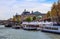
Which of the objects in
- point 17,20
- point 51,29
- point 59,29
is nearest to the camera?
point 59,29

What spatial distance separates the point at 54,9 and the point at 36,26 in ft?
52.9

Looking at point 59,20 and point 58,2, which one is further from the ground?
point 58,2

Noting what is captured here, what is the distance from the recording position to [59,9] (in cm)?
8969

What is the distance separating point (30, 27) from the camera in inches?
4055

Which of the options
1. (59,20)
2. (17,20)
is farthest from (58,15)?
(17,20)

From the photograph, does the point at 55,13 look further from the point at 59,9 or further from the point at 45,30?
the point at 45,30

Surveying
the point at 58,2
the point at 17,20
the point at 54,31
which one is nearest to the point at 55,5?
the point at 58,2

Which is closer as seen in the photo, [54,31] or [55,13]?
[54,31]

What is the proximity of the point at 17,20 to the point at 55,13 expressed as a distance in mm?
93951

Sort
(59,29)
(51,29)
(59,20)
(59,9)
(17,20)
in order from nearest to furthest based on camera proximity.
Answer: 1. (59,29)
2. (51,29)
3. (59,9)
4. (59,20)
5. (17,20)

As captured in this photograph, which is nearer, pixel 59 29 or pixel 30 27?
pixel 59 29

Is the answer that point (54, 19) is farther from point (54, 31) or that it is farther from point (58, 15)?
point (54, 31)

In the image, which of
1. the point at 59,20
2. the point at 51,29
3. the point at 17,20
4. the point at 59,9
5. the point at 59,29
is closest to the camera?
the point at 59,29

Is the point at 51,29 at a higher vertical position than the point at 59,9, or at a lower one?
lower
